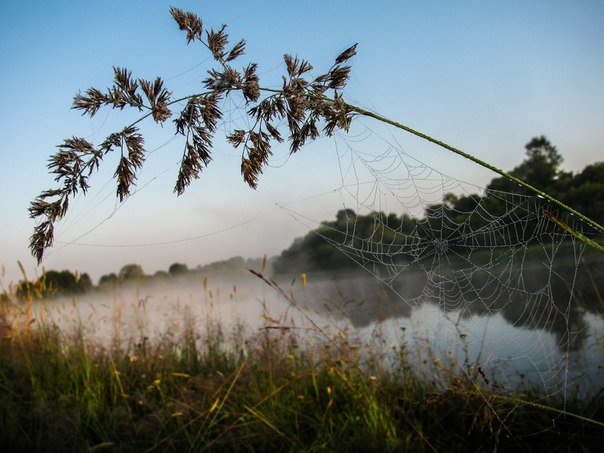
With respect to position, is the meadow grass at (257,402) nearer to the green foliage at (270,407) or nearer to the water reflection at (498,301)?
the green foliage at (270,407)

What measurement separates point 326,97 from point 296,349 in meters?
4.06

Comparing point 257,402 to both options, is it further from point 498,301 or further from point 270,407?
point 498,301

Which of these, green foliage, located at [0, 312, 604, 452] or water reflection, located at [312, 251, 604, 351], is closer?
water reflection, located at [312, 251, 604, 351]

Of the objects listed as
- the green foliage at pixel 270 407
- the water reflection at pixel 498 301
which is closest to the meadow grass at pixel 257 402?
the green foliage at pixel 270 407

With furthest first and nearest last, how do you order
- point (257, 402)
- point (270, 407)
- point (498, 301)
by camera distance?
point (498, 301), point (257, 402), point (270, 407)

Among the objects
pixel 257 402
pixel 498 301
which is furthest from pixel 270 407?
pixel 498 301

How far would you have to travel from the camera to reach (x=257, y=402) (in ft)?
12.1

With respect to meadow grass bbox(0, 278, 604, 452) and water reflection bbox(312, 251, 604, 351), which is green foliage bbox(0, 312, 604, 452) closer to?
meadow grass bbox(0, 278, 604, 452)

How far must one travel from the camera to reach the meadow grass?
3094 millimetres

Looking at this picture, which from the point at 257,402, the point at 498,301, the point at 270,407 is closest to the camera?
the point at 270,407

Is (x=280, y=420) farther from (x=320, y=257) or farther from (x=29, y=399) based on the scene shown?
(x=320, y=257)

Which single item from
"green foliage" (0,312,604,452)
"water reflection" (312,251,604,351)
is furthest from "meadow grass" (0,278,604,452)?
"water reflection" (312,251,604,351)

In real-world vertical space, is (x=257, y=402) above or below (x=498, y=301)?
below

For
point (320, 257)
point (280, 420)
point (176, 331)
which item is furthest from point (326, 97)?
point (320, 257)
